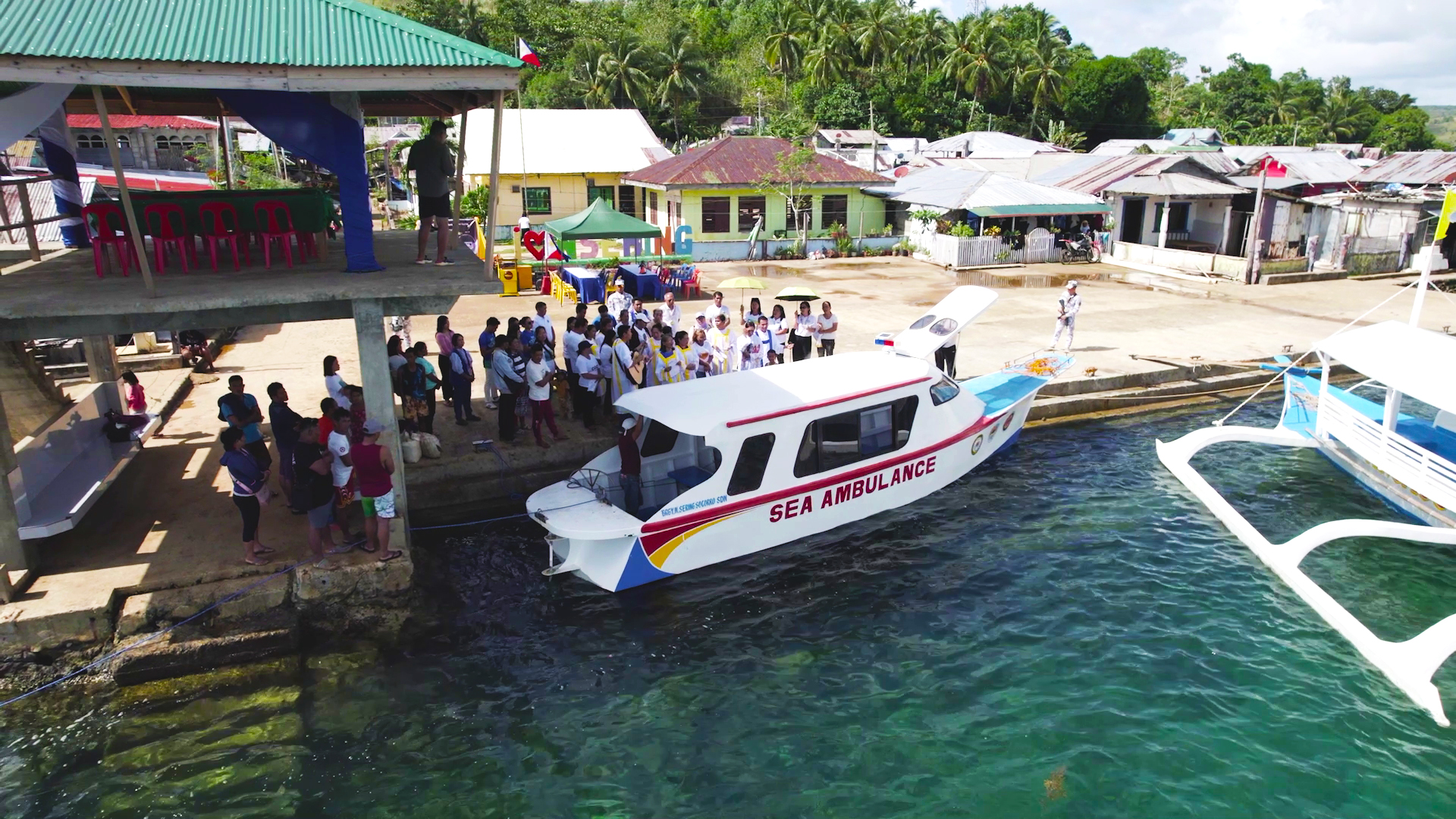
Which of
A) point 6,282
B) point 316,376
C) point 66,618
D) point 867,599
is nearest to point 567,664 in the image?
point 867,599

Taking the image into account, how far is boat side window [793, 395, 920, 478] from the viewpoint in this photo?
11117 mm

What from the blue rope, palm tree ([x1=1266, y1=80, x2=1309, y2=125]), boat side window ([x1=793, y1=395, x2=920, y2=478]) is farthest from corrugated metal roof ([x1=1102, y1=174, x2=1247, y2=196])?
palm tree ([x1=1266, y1=80, x2=1309, y2=125])

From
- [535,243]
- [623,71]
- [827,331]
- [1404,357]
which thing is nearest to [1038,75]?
[623,71]

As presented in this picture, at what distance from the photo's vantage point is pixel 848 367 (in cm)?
1215

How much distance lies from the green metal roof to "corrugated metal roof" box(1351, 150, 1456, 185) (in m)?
37.0

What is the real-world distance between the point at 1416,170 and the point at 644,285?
31226mm

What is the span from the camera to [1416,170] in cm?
3412

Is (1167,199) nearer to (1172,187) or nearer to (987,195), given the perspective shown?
(1172,187)

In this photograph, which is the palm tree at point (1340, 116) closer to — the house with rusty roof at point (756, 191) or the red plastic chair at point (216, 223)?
the house with rusty roof at point (756, 191)

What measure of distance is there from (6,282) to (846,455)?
10330 millimetres

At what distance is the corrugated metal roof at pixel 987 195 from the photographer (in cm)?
3145

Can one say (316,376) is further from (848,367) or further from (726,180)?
(726,180)

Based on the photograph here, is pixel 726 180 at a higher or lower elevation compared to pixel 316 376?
higher

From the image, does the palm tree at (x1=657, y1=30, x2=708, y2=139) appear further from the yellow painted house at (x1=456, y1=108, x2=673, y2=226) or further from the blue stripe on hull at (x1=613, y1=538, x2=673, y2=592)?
the blue stripe on hull at (x1=613, y1=538, x2=673, y2=592)
